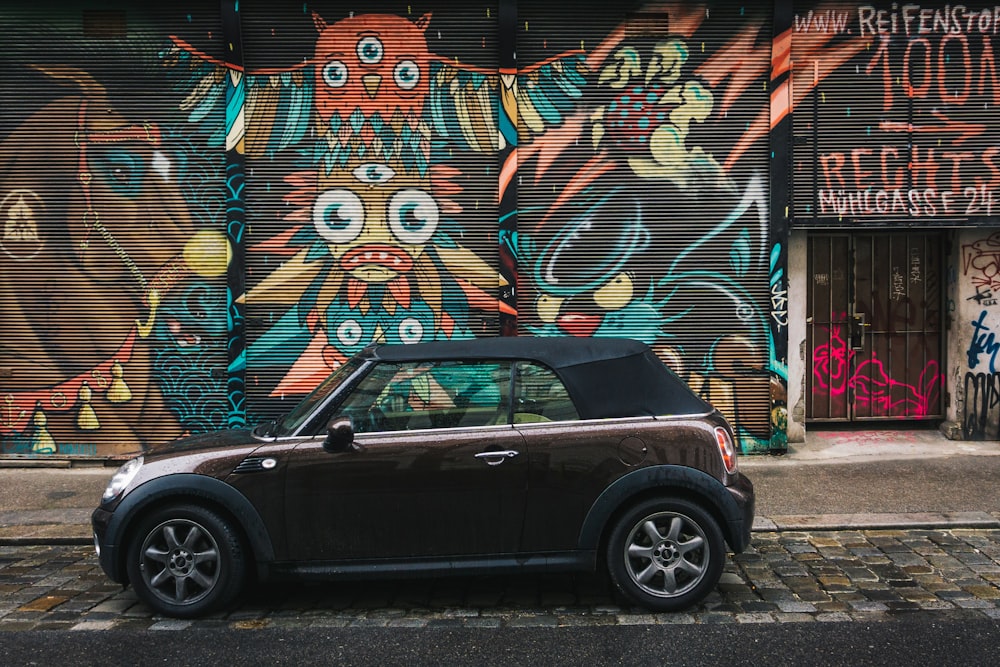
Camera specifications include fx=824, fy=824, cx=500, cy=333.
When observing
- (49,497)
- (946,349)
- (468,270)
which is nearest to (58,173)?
(49,497)

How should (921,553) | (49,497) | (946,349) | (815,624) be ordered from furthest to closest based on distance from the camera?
(946,349) → (49,497) → (921,553) → (815,624)

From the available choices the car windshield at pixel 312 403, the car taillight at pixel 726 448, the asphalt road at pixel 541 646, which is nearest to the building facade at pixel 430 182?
the car windshield at pixel 312 403

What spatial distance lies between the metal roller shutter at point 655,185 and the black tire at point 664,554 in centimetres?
417

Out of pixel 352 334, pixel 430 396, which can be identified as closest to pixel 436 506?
pixel 430 396

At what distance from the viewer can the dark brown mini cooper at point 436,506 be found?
15.1 feet

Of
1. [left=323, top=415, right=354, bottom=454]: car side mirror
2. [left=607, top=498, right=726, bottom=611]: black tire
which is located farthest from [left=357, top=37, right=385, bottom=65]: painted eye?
[left=607, top=498, right=726, bottom=611]: black tire

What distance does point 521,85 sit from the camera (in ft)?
28.2

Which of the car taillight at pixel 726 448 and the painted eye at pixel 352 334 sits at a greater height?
the painted eye at pixel 352 334

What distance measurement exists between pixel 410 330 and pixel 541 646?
4895 millimetres

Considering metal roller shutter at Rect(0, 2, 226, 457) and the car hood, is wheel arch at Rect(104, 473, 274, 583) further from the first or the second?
metal roller shutter at Rect(0, 2, 226, 457)

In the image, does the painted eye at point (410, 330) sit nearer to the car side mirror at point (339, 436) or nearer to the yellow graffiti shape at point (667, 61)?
the yellow graffiti shape at point (667, 61)

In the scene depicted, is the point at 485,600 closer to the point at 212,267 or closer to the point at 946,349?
the point at 212,267

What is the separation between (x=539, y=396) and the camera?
15.7ft

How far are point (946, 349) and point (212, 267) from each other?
7.97 meters
